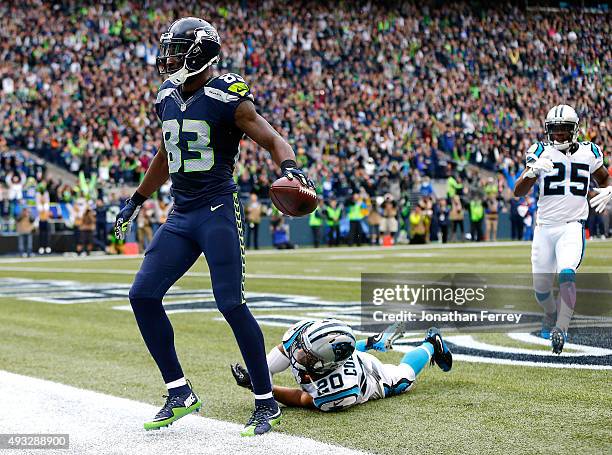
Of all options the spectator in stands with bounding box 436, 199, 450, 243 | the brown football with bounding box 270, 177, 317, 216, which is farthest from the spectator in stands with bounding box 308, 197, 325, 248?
the brown football with bounding box 270, 177, 317, 216

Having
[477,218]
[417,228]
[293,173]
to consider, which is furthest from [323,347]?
[477,218]

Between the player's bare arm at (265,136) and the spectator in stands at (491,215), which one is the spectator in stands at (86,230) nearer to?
the spectator in stands at (491,215)

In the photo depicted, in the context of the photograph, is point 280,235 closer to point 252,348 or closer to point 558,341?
point 558,341

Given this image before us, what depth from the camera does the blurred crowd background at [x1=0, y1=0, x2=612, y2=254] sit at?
26750 mm

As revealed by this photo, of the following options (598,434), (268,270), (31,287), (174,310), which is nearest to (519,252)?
(268,270)

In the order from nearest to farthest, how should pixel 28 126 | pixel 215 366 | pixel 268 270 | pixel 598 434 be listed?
1. pixel 598 434
2. pixel 215 366
3. pixel 268 270
4. pixel 28 126

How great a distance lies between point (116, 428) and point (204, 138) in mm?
1492

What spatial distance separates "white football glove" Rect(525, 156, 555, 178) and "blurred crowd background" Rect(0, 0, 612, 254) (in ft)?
60.0

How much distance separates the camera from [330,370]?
5137mm

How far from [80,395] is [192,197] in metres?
1.57

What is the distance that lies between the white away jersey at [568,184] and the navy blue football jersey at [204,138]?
12.3 ft

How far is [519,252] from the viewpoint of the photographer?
22594 millimetres

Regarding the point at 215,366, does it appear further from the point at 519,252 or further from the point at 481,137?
the point at 481,137

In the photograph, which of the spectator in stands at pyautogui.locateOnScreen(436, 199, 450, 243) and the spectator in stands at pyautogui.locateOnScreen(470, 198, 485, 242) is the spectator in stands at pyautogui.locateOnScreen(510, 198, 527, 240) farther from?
the spectator in stands at pyautogui.locateOnScreen(436, 199, 450, 243)
